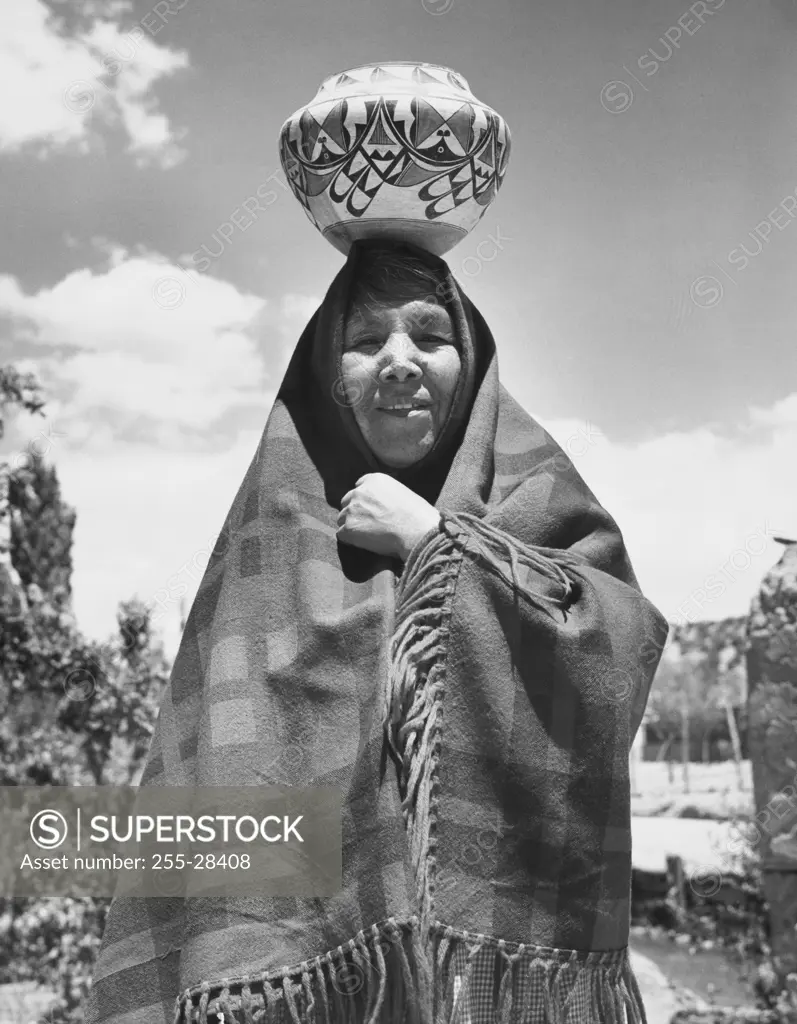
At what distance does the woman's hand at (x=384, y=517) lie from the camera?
2.07m

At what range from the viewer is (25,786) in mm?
5309

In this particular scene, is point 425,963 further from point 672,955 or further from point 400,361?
point 672,955

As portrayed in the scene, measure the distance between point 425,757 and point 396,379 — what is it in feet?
2.22

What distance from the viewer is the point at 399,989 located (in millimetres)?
1800

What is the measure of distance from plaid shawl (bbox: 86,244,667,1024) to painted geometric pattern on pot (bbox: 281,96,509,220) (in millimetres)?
444

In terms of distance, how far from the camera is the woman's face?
2.20 metres

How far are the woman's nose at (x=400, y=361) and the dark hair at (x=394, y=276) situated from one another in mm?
95

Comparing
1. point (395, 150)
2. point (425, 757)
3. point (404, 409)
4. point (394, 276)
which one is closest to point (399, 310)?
point (394, 276)

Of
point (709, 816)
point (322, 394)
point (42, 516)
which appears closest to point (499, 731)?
point (322, 394)

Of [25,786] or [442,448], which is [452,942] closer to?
[442,448]

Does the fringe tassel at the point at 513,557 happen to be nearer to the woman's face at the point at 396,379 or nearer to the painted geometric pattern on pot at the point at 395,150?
the woman's face at the point at 396,379

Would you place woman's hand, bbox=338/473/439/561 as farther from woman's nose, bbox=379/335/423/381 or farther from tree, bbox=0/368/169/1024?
tree, bbox=0/368/169/1024

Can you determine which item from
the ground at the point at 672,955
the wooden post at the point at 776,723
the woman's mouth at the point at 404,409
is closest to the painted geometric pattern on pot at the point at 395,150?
the woman's mouth at the point at 404,409

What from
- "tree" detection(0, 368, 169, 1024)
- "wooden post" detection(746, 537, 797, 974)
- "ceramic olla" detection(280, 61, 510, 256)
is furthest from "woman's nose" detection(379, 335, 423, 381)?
"wooden post" detection(746, 537, 797, 974)
